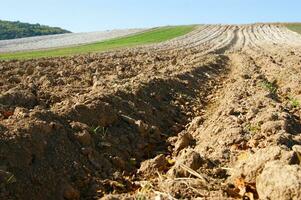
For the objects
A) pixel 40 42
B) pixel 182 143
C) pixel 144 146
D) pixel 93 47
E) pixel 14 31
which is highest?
pixel 182 143

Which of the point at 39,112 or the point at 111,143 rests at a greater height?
the point at 39,112

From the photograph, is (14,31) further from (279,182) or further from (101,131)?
(279,182)

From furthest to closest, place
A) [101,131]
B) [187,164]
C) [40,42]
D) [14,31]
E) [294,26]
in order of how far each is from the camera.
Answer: [14,31] → [294,26] → [40,42] → [101,131] → [187,164]

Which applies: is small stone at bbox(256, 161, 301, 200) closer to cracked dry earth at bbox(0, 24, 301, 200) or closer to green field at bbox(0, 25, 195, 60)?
cracked dry earth at bbox(0, 24, 301, 200)

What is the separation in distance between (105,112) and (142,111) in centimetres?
122

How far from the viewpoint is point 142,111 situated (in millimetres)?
8922

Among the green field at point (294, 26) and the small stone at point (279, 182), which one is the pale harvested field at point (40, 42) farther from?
the small stone at point (279, 182)

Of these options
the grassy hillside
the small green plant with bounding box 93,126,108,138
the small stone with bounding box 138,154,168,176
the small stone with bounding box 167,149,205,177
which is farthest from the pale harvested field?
the small stone with bounding box 167,149,205,177

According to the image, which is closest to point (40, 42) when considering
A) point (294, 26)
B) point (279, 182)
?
point (294, 26)

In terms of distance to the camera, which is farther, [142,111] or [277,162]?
[142,111]

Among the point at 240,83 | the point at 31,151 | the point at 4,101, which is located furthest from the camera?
the point at 240,83

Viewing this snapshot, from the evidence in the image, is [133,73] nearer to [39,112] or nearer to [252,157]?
[39,112]

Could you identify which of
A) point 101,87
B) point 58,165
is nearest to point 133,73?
point 101,87

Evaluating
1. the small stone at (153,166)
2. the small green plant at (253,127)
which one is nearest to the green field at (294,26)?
the small green plant at (253,127)
